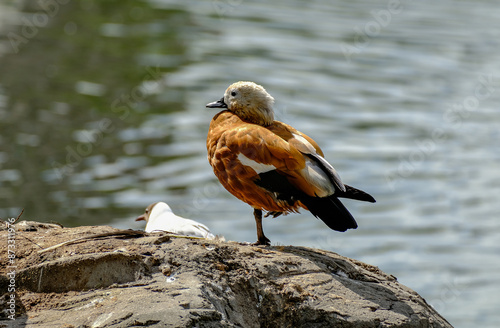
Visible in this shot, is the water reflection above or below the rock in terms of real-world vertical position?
above

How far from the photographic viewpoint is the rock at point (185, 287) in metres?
4.87

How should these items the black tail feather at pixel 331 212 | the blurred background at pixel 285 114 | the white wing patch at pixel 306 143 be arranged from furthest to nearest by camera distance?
1. the blurred background at pixel 285 114
2. the white wing patch at pixel 306 143
3. the black tail feather at pixel 331 212

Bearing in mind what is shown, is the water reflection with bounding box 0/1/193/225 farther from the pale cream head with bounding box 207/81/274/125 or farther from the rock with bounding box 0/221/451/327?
the rock with bounding box 0/221/451/327

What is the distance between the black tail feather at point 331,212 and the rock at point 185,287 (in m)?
0.38

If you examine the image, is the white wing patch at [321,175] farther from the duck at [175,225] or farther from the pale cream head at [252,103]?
the duck at [175,225]

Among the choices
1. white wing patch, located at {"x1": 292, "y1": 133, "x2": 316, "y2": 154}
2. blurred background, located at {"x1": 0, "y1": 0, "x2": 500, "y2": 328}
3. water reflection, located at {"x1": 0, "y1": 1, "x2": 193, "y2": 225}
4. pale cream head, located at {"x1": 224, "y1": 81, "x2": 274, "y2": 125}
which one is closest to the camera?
white wing patch, located at {"x1": 292, "y1": 133, "x2": 316, "y2": 154}

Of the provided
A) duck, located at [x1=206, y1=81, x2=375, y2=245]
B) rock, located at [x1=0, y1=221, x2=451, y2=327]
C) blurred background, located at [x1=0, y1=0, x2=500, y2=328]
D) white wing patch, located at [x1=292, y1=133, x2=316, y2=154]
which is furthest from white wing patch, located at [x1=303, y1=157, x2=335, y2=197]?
blurred background, located at [x1=0, y1=0, x2=500, y2=328]

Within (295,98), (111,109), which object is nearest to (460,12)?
(295,98)

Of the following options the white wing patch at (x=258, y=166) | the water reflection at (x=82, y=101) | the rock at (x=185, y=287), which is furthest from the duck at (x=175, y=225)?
the water reflection at (x=82, y=101)

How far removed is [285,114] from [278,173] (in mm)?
13511

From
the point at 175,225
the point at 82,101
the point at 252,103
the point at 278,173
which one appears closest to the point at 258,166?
the point at 278,173

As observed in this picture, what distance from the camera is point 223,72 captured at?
22094 millimetres

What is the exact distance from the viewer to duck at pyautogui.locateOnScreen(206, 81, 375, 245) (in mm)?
5781

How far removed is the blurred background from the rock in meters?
8.31
